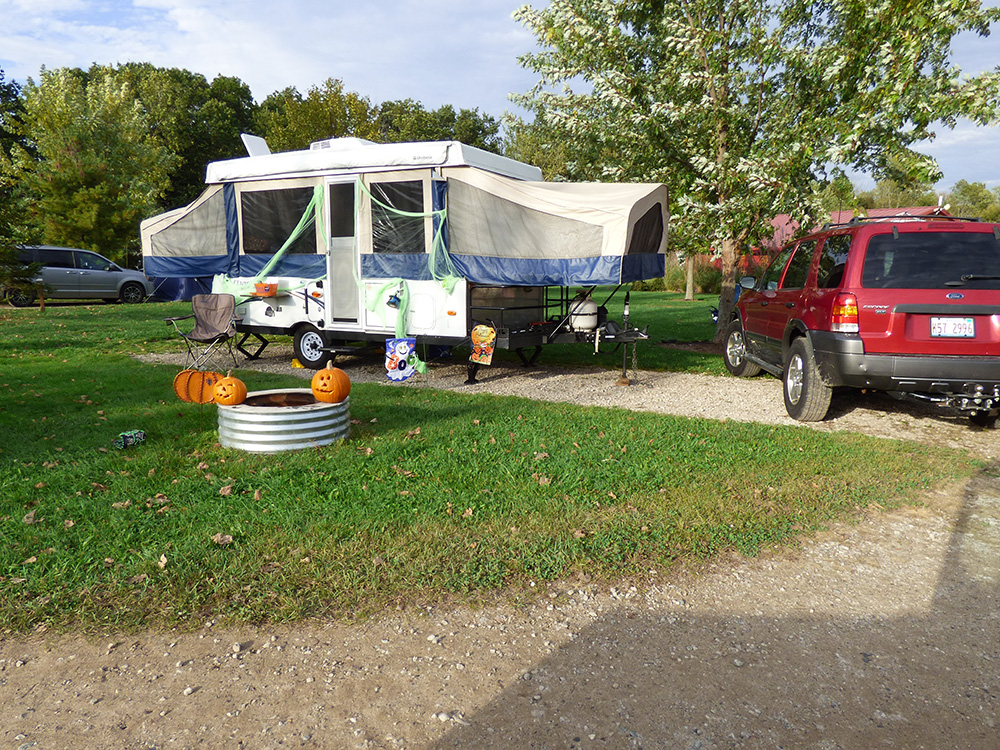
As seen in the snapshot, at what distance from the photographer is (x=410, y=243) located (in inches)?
357

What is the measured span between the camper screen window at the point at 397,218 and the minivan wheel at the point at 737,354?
15.3ft

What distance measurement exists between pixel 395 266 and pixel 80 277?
16.4 meters

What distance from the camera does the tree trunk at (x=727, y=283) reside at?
12.0 meters

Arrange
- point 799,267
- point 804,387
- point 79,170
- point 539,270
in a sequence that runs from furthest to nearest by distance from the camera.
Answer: point 79,170 < point 539,270 < point 799,267 < point 804,387

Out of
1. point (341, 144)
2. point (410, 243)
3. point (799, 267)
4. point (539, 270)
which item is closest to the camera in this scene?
point (799, 267)

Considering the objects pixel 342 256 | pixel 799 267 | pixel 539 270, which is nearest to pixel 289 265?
pixel 342 256

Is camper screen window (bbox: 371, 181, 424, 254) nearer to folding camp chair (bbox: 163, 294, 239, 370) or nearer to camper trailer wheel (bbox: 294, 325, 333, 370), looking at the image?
camper trailer wheel (bbox: 294, 325, 333, 370)

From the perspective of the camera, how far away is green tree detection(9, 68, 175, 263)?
22891 millimetres

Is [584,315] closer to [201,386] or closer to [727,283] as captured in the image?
[201,386]

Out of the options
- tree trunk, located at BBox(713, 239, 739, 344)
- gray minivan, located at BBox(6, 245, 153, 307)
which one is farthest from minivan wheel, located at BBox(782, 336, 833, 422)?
gray minivan, located at BBox(6, 245, 153, 307)

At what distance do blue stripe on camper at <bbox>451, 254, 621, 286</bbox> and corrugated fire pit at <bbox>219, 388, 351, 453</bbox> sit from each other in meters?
3.32

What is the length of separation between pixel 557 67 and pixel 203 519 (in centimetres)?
979

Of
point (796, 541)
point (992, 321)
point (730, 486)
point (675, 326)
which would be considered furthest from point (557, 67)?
point (796, 541)

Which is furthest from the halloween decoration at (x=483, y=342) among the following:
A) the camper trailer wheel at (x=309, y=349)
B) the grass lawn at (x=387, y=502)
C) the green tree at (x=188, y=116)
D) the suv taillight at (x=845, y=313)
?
the green tree at (x=188, y=116)
